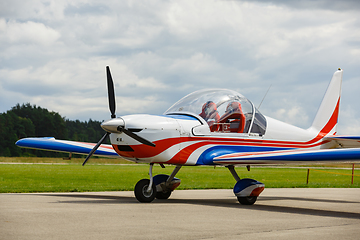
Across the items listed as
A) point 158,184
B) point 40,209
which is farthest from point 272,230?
point 158,184

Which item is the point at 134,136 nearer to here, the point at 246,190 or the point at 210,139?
the point at 210,139

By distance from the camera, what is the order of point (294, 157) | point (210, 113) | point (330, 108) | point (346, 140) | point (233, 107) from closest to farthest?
point (294, 157) < point (210, 113) < point (233, 107) < point (346, 140) < point (330, 108)

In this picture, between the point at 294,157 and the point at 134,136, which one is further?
the point at 134,136

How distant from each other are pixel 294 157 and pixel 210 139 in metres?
2.35

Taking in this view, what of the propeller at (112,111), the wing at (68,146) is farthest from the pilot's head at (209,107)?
the wing at (68,146)

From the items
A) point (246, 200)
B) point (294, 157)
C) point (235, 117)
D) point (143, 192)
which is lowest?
point (246, 200)

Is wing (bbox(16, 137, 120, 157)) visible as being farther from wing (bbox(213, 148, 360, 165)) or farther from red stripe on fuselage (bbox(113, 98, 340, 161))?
wing (bbox(213, 148, 360, 165))

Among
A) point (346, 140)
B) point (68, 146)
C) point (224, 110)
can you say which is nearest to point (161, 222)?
point (224, 110)

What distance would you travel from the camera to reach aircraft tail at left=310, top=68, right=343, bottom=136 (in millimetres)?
15906

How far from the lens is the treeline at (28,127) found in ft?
357

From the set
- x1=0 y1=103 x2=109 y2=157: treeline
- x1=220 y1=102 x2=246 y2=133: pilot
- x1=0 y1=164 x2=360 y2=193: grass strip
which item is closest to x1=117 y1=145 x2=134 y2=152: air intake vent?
x1=220 y1=102 x2=246 y2=133: pilot

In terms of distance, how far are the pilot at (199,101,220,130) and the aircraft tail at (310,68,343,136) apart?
4790 mm

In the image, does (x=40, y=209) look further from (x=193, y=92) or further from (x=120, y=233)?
(x=193, y=92)

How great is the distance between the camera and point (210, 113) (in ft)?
41.0
